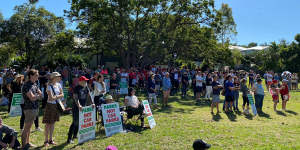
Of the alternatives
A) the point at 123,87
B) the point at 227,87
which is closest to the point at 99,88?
the point at 227,87

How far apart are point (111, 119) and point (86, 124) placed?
104cm

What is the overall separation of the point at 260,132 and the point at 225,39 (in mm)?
41861

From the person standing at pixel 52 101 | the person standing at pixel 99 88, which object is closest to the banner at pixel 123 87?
the person standing at pixel 99 88

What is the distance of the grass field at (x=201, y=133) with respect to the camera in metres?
6.16

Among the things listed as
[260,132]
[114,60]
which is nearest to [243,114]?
[260,132]

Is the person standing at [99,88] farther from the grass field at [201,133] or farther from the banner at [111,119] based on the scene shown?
the grass field at [201,133]

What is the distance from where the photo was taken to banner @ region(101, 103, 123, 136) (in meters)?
7.00

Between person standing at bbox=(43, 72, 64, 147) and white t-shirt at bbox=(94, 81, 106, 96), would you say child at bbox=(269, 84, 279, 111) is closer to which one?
white t-shirt at bbox=(94, 81, 106, 96)

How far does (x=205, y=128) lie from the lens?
7.97 meters

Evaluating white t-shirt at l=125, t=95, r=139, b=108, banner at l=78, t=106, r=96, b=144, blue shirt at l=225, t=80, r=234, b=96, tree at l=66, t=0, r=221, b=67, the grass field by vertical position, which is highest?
tree at l=66, t=0, r=221, b=67

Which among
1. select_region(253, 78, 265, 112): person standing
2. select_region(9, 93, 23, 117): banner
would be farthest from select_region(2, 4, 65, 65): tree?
select_region(253, 78, 265, 112): person standing

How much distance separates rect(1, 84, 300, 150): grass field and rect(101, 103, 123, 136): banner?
0.24m

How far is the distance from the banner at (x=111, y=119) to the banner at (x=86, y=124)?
0.54 m

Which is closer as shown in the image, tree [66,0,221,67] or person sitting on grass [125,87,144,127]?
person sitting on grass [125,87,144,127]
